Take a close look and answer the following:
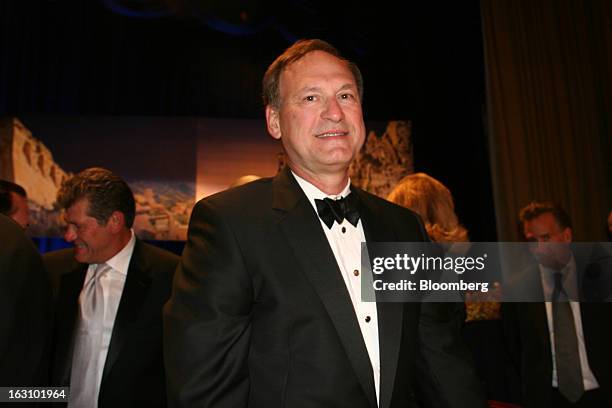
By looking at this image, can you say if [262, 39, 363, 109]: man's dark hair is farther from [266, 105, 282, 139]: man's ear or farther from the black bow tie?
the black bow tie

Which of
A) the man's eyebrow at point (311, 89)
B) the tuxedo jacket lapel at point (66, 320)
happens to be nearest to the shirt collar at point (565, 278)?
the man's eyebrow at point (311, 89)

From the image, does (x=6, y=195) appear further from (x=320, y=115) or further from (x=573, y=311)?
(x=573, y=311)

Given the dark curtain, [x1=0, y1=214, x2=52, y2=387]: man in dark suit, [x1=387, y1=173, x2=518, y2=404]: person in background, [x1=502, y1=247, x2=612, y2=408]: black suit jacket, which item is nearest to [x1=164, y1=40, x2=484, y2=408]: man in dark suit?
[x1=0, y1=214, x2=52, y2=387]: man in dark suit

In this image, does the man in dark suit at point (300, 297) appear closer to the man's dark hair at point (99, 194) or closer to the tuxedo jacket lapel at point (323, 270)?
the tuxedo jacket lapel at point (323, 270)

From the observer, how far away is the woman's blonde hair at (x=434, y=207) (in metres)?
2.93

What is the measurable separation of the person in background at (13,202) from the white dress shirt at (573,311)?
300 centimetres

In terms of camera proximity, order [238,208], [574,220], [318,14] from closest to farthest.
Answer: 1. [238,208]
2. [574,220]
3. [318,14]

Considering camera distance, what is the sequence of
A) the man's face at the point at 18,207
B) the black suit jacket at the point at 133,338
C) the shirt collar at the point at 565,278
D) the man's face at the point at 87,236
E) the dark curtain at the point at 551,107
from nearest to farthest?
the black suit jacket at the point at 133,338
the man's face at the point at 87,236
the shirt collar at the point at 565,278
the man's face at the point at 18,207
the dark curtain at the point at 551,107

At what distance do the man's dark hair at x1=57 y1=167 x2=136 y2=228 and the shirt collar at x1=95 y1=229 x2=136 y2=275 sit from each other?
14 centimetres

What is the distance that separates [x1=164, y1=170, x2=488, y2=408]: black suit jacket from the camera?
4.17 feet

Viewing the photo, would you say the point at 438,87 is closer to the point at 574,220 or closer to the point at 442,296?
the point at 574,220

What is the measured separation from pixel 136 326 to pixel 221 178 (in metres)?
5.29

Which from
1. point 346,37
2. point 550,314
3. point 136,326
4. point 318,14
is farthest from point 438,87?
point 136,326

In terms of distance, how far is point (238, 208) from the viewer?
1.43 m
